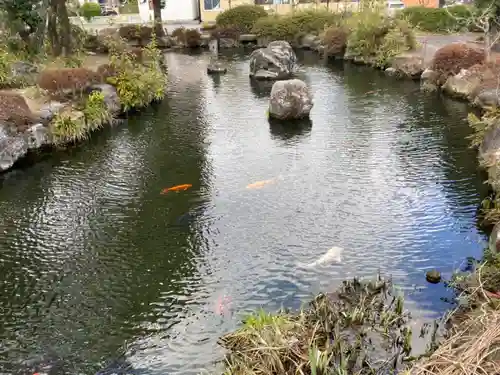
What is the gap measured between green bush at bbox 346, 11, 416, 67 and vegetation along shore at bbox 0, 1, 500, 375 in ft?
0.27

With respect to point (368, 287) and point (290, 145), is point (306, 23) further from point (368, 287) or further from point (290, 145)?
point (368, 287)

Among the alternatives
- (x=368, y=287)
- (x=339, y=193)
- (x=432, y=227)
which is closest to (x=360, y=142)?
(x=339, y=193)

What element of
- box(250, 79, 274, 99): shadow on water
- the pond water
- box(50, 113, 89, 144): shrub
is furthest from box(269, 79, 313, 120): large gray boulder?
box(50, 113, 89, 144): shrub

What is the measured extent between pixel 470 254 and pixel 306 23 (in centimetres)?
3516

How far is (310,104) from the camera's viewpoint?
2227 centimetres

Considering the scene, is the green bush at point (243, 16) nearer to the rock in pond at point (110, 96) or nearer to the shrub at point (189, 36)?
the shrub at point (189, 36)

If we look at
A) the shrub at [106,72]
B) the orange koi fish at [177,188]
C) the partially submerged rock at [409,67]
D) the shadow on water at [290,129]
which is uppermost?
the shrub at [106,72]

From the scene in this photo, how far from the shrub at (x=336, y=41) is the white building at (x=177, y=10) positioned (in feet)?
80.6

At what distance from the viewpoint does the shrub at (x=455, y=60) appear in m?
26.4

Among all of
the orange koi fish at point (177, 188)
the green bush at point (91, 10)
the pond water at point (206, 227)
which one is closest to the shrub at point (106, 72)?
the pond water at point (206, 227)

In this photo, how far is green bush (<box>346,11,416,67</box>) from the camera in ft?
107

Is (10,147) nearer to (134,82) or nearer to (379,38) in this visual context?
(134,82)

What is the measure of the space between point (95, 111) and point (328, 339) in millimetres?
16076

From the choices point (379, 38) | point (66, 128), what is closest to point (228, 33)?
point (379, 38)
